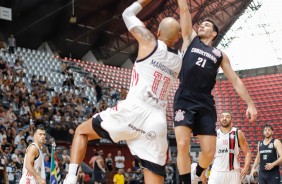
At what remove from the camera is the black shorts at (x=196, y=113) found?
5.51 metres

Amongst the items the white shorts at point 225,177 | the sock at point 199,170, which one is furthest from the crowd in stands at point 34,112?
the sock at point 199,170

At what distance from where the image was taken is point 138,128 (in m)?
4.43

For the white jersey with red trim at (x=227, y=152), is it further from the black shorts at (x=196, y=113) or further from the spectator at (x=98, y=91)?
the spectator at (x=98, y=91)

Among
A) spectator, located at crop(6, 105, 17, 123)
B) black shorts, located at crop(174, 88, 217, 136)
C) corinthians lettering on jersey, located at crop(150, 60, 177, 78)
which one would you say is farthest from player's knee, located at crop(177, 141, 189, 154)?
spectator, located at crop(6, 105, 17, 123)

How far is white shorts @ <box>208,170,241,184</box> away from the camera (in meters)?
7.79

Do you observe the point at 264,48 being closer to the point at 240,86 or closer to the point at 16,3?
the point at 16,3

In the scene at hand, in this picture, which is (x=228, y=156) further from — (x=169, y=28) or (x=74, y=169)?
(x=74, y=169)

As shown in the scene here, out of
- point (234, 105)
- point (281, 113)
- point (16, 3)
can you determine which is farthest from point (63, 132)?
point (281, 113)

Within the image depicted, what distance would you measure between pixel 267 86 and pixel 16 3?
14388 mm

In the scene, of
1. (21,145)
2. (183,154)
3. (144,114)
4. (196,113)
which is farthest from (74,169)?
(21,145)

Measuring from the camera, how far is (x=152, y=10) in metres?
27.4

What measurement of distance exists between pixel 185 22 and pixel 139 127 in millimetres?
1872

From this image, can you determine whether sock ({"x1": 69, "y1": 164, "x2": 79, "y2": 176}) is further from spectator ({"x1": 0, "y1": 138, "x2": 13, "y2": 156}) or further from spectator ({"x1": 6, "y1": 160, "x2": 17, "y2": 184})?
spectator ({"x1": 0, "y1": 138, "x2": 13, "y2": 156})

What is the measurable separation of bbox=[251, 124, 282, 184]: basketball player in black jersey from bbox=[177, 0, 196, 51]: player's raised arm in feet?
14.5
